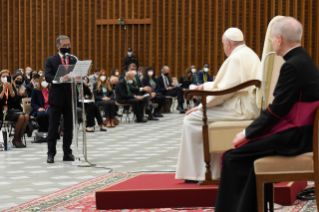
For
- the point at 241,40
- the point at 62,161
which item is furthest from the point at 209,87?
the point at 62,161

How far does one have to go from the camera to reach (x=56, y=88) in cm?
647

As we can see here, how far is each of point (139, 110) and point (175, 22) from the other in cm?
645

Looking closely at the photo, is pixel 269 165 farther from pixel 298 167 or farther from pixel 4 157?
pixel 4 157

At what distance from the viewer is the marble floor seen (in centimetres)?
499

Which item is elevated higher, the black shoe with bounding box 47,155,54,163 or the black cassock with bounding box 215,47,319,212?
the black cassock with bounding box 215,47,319,212

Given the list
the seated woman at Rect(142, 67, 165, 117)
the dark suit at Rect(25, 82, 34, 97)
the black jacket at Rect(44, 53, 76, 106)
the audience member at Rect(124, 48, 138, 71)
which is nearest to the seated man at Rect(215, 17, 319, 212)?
the black jacket at Rect(44, 53, 76, 106)

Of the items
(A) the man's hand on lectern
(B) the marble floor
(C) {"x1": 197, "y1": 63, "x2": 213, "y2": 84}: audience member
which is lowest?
(B) the marble floor

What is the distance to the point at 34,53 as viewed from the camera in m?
18.6

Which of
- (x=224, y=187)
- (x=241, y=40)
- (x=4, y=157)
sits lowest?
(x=4, y=157)

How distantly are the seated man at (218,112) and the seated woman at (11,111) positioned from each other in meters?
4.89

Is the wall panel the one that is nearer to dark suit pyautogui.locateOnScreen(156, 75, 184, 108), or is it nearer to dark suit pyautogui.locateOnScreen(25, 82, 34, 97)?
dark suit pyautogui.locateOnScreen(156, 75, 184, 108)

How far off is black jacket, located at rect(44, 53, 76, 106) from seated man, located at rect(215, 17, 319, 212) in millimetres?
3878

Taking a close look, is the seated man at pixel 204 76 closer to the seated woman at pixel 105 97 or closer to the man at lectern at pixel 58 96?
the seated woman at pixel 105 97

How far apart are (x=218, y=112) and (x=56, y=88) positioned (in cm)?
296
